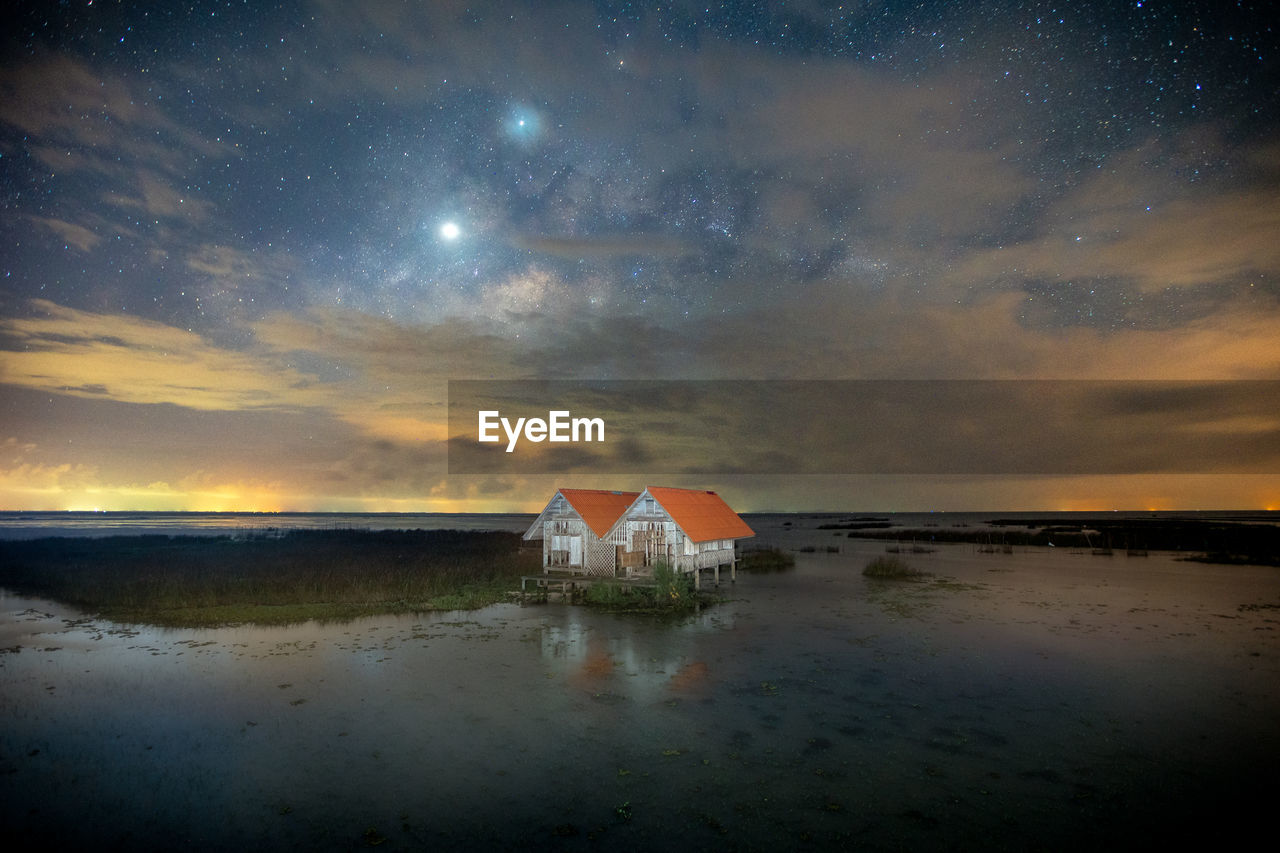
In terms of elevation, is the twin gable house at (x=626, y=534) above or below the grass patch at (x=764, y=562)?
above

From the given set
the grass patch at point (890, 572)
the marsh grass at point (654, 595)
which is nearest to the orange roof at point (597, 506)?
the marsh grass at point (654, 595)

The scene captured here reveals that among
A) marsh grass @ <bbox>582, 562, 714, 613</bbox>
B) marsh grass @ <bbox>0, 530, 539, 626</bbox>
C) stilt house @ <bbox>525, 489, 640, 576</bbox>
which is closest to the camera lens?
marsh grass @ <bbox>0, 530, 539, 626</bbox>

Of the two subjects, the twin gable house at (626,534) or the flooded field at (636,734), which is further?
the twin gable house at (626,534)

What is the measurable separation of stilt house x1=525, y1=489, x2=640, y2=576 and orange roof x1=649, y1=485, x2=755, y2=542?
3554mm

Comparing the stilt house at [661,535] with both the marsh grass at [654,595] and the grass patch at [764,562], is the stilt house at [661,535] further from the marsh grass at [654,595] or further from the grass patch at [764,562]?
the grass patch at [764,562]

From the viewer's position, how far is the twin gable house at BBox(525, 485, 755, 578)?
111 ft

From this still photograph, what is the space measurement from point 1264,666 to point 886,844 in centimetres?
1836

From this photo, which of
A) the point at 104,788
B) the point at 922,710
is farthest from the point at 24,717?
the point at 922,710

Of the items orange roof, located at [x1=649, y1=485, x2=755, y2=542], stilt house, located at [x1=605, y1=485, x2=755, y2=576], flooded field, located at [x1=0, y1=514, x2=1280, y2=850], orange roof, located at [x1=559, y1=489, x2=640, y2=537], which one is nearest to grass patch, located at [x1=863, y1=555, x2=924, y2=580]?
orange roof, located at [x1=649, y1=485, x2=755, y2=542]

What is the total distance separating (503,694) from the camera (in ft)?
53.7

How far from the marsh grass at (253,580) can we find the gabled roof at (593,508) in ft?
16.8

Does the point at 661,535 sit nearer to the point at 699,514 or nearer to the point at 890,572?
the point at 699,514

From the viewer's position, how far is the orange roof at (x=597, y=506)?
34156mm

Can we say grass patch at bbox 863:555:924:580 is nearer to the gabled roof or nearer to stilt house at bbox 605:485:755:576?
stilt house at bbox 605:485:755:576
